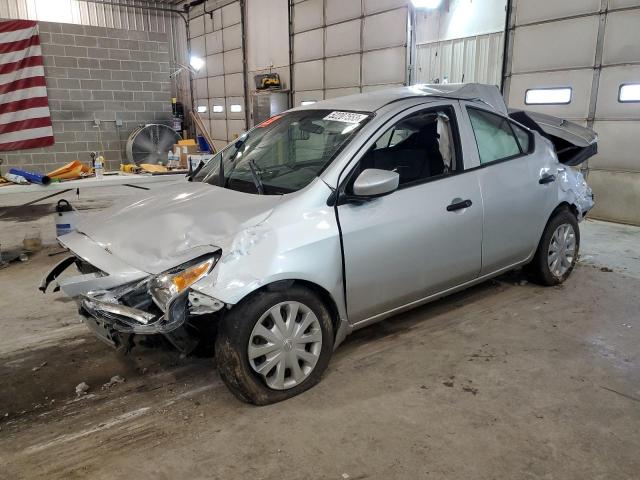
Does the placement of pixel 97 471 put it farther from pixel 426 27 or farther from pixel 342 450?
pixel 426 27

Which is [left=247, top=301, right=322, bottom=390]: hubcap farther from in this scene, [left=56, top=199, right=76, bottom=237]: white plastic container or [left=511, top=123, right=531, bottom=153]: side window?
[left=56, top=199, right=76, bottom=237]: white plastic container

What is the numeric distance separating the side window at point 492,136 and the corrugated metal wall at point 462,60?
17.1 feet

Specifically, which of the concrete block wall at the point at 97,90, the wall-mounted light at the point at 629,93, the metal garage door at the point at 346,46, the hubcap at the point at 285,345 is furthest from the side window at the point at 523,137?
the concrete block wall at the point at 97,90

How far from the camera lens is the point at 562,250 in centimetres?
389

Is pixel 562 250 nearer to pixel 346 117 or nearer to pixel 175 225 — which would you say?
pixel 346 117

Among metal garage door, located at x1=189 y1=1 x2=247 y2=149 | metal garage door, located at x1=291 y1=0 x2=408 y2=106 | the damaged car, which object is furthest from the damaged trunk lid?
metal garage door, located at x1=189 y1=1 x2=247 y2=149

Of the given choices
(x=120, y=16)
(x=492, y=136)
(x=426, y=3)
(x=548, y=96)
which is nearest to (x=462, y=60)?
(x=426, y=3)

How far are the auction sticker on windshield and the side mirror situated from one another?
1.52 ft

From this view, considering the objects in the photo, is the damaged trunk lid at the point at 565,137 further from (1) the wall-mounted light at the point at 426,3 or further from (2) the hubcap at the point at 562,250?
(1) the wall-mounted light at the point at 426,3

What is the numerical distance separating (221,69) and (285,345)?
1466cm

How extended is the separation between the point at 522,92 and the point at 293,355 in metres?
6.67

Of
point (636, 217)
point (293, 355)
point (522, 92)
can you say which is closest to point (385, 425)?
point (293, 355)

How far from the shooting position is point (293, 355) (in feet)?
7.94

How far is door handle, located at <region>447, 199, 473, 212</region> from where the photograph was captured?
Result: 2.91 meters
